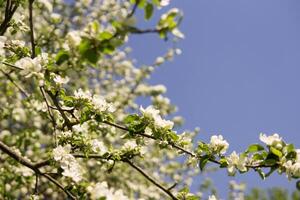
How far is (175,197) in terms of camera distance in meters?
2.64

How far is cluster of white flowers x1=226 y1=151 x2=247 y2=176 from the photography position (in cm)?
268

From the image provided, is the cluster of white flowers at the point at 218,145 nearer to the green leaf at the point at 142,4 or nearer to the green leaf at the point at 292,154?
the green leaf at the point at 292,154

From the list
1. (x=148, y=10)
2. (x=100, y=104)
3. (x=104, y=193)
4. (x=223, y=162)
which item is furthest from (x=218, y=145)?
(x=148, y=10)

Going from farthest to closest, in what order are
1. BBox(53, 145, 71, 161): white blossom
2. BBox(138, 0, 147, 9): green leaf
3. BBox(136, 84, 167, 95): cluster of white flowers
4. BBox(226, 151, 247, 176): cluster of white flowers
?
BBox(136, 84, 167, 95): cluster of white flowers, BBox(226, 151, 247, 176): cluster of white flowers, BBox(53, 145, 71, 161): white blossom, BBox(138, 0, 147, 9): green leaf

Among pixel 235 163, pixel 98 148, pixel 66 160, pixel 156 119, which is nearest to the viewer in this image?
pixel 66 160

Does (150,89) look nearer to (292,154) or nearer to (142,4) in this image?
(292,154)

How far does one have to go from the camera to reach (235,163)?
2701 millimetres

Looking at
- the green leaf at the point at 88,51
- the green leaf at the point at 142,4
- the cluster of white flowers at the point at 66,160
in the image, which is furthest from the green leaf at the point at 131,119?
the green leaf at the point at 142,4

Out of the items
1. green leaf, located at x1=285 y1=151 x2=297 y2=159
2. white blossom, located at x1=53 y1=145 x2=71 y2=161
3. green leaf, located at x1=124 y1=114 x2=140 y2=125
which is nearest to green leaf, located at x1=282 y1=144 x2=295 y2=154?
green leaf, located at x1=285 y1=151 x2=297 y2=159

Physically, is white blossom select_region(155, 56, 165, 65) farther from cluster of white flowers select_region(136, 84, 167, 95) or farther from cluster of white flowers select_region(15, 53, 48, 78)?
cluster of white flowers select_region(15, 53, 48, 78)

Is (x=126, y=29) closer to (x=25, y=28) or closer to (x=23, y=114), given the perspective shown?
(x=25, y=28)

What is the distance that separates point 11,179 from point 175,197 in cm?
333

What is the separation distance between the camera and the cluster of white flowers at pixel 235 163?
2.68 m

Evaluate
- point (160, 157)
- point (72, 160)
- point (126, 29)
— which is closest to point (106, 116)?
point (72, 160)
